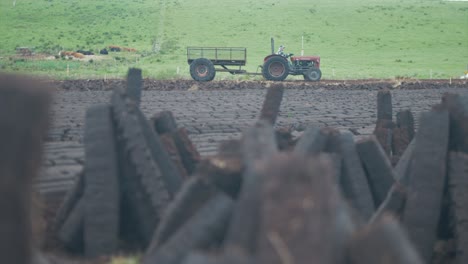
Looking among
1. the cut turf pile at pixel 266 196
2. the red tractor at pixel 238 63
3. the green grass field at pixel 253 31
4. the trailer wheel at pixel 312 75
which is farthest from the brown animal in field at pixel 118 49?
the cut turf pile at pixel 266 196

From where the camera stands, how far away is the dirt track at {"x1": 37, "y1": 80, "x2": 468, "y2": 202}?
8656 millimetres

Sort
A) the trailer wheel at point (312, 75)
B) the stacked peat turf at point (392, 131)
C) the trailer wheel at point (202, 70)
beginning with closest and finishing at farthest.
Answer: the stacked peat turf at point (392, 131) < the trailer wheel at point (202, 70) < the trailer wheel at point (312, 75)

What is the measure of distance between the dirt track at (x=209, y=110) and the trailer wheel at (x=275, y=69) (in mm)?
3499

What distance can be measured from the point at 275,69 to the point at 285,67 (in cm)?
48

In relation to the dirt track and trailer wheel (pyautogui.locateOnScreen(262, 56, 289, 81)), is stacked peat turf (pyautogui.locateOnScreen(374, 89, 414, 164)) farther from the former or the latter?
trailer wheel (pyautogui.locateOnScreen(262, 56, 289, 81))

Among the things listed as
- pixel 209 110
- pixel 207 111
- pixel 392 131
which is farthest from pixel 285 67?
pixel 392 131

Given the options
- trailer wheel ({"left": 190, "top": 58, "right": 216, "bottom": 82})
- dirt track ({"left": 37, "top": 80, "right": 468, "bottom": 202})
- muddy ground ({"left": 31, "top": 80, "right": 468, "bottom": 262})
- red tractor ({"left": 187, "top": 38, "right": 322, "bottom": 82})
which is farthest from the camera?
red tractor ({"left": 187, "top": 38, "right": 322, "bottom": 82})

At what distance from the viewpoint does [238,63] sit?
93.7 feet

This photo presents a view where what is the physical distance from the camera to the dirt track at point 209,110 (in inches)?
341

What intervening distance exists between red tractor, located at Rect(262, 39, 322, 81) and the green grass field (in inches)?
337

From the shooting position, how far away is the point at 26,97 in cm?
276

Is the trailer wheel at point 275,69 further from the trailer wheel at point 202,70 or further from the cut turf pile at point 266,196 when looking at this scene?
the cut turf pile at point 266,196

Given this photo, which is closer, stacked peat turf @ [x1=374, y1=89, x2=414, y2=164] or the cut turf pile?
the cut turf pile

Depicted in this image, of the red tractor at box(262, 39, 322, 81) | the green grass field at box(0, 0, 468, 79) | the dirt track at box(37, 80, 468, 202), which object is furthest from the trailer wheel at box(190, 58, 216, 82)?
the green grass field at box(0, 0, 468, 79)
